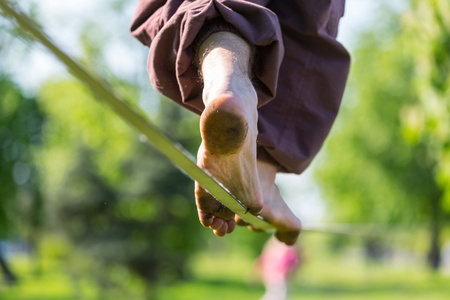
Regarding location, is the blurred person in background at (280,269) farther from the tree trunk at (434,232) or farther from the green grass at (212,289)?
the tree trunk at (434,232)

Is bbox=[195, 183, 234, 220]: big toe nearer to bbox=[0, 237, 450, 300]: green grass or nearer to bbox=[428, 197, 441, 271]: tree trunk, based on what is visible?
bbox=[0, 237, 450, 300]: green grass

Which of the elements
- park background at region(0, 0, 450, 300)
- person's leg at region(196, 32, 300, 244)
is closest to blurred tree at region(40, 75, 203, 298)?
park background at region(0, 0, 450, 300)

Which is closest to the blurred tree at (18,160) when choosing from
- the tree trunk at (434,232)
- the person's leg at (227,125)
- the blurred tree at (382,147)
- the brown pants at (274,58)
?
the blurred tree at (382,147)

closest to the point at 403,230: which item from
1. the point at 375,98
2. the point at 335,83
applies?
the point at 375,98

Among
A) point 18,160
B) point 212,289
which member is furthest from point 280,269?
point 212,289

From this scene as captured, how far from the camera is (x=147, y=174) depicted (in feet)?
43.0

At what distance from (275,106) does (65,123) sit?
1834cm

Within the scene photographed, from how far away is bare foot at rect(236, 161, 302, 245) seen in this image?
1.68 m

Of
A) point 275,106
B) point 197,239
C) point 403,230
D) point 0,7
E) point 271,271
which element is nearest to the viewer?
point 0,7

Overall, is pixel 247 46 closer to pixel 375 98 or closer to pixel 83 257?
pixel 83 257

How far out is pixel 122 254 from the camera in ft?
42.3

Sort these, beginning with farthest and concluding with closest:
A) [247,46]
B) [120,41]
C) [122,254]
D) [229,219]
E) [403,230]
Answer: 1. [403,230]
2. [120,41]
3. [122,254]
4. [229,219]
5. [247,46]

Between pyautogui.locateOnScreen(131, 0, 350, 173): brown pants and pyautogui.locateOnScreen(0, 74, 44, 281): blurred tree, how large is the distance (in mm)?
9248

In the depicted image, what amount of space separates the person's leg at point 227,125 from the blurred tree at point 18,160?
31.1ft
